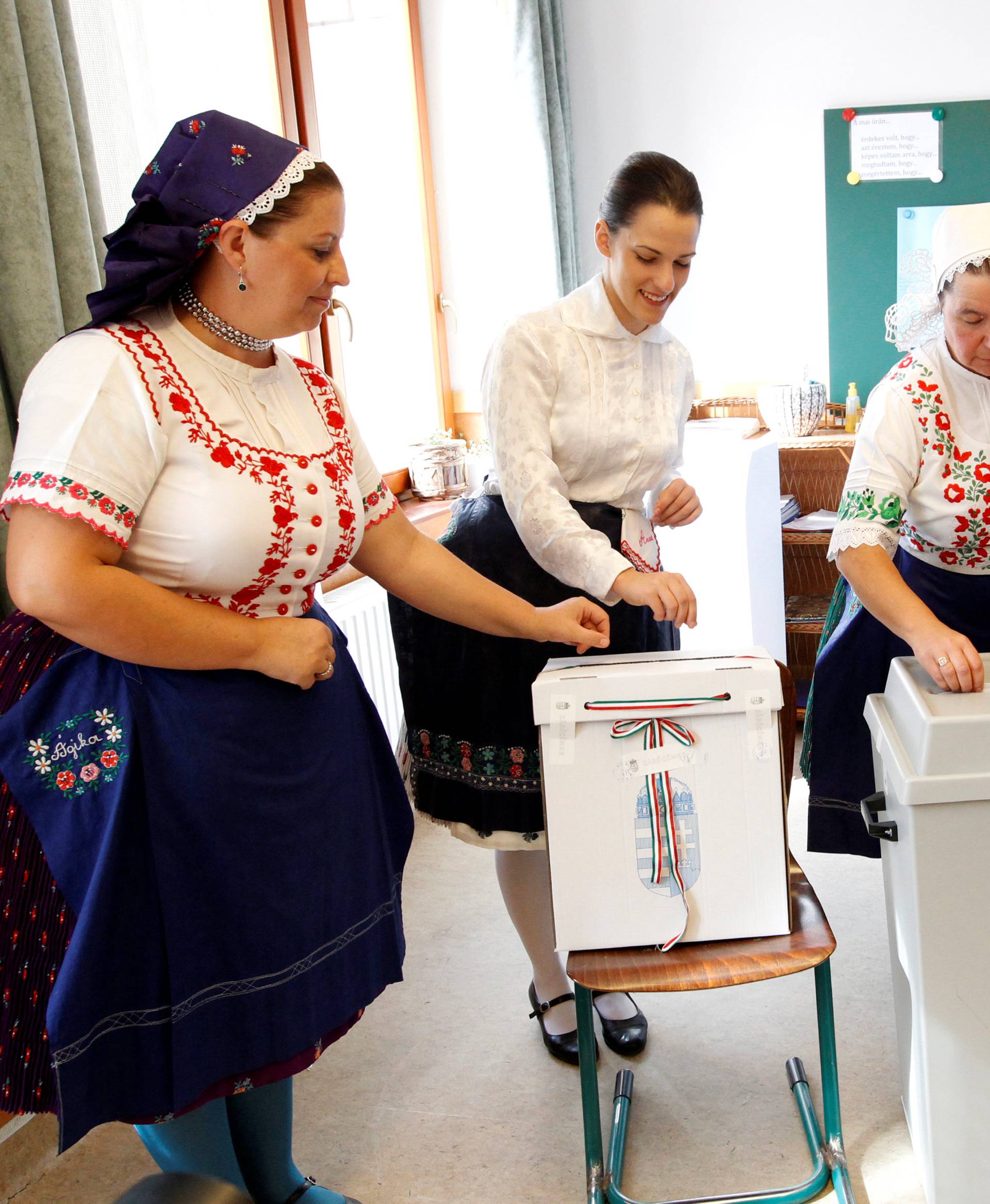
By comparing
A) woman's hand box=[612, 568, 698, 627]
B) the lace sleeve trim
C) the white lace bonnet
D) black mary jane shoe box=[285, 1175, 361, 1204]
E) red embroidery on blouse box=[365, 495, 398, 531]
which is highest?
the white lace bonnet

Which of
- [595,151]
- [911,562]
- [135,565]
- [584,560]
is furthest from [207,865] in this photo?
[595,151]

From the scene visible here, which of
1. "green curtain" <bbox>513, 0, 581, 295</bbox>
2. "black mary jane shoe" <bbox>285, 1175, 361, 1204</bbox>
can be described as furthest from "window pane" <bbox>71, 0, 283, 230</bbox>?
"black mary jane shoe" <bbox>285, 1175, 361, 1204</bbox>

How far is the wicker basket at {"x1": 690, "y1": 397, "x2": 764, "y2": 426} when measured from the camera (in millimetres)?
3836

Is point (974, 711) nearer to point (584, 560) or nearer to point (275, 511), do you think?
point (584, 560)

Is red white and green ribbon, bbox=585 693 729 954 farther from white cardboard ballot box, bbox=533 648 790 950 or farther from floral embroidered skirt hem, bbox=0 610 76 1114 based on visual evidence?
floral embroidered skirt hem, bbox=0 610 76 1114

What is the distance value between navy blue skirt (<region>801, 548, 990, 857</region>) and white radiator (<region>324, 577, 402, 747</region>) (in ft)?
3.87

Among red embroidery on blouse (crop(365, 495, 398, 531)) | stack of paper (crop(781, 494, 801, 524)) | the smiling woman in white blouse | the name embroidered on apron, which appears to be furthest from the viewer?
→ stack of paper (crop(781, 494, 801, 524))

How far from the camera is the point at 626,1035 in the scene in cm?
207

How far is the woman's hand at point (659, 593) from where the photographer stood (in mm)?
1603

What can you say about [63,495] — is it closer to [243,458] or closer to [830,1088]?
[243,458]

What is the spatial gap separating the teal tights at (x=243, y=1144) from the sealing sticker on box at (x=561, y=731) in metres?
0.59

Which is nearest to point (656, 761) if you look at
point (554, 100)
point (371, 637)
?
point (371, 637)

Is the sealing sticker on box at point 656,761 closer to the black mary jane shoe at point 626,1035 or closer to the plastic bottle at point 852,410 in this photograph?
the black mary jane shoe at point 626,1035

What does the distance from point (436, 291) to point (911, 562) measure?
2.48 metres
